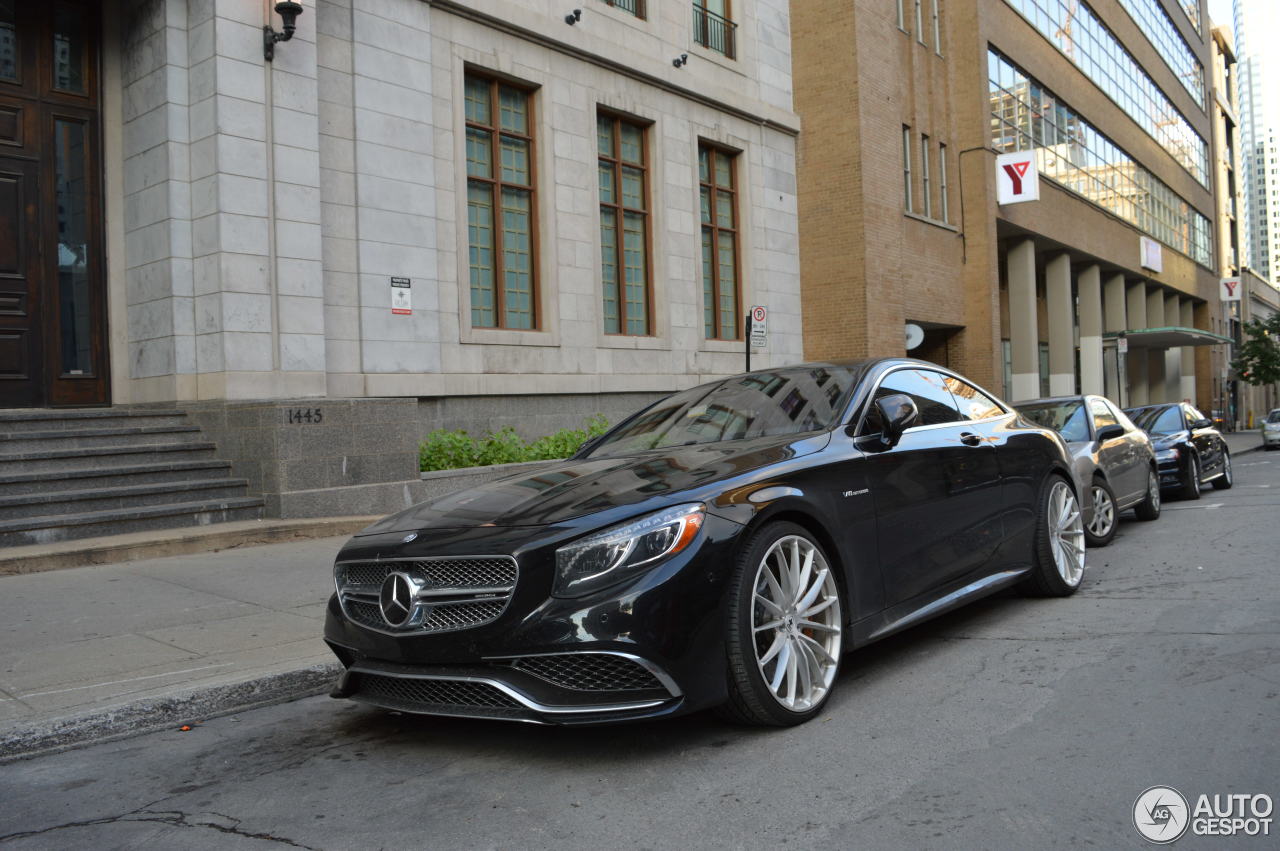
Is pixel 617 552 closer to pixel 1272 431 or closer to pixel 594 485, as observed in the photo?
pixel 594 485

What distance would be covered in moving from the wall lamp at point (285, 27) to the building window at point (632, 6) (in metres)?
7.00

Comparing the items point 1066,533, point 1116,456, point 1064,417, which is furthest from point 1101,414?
point 1066,533

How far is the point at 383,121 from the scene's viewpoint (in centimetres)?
1331

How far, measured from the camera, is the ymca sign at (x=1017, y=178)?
26250 mm

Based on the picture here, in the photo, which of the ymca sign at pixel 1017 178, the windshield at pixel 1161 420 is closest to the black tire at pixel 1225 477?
the windshield at pixel 1161 420

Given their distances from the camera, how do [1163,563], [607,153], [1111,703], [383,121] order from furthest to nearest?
[607,153] < [383,121] < [1163,563] < [1111,703]

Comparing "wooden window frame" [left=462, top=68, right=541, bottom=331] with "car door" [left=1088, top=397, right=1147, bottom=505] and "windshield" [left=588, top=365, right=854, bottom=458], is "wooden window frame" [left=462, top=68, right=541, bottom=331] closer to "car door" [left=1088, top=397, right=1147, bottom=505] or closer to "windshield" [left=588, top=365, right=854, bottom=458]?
"car door" [left=1088, top=397, right=1147, bottom=505]

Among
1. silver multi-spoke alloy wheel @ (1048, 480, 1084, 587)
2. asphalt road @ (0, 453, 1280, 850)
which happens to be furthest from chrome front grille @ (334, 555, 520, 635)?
silver multi-spoke alloy wheel @ (1048, 480, 1084, 587)

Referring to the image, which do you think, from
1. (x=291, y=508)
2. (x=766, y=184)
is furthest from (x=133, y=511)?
(x=766, y=184)

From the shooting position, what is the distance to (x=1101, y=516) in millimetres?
9656

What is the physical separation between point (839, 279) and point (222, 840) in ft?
63.6

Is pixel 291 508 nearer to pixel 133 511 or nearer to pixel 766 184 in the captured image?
pixel 133 511

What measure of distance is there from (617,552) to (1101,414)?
8596 mm

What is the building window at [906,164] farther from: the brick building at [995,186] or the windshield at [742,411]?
the windshield at [742,411]
